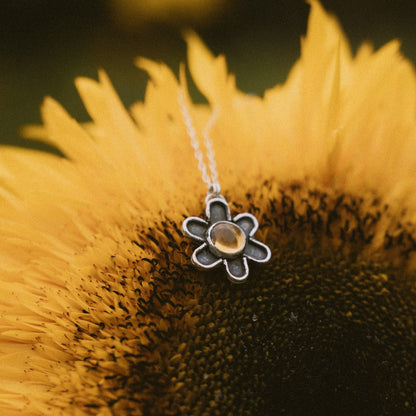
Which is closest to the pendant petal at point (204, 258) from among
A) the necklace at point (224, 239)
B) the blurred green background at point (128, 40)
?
the necklace at point (224, 239)

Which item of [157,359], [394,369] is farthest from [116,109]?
A: [394,369]

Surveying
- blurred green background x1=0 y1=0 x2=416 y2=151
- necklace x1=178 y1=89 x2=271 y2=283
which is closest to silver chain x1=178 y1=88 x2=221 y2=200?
necklace x1=178 y1=89 x2=271 y2=283

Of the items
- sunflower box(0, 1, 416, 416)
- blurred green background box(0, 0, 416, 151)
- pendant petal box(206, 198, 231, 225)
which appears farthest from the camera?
blurred green background box(0, 0, 416, 151)

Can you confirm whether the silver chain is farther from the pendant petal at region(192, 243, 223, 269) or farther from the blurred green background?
the blurred green background

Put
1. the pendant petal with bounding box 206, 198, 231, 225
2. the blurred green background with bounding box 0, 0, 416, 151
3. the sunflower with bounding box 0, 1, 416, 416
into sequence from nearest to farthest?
the sunflower with bounding box 0, 1, 416, 416, the pendant petal with bounding box 206, 198, 231, 225, the blurred green background with bounding box 0, 0, 416, 151

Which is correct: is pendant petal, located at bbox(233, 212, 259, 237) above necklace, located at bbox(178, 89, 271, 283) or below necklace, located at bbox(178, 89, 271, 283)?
above

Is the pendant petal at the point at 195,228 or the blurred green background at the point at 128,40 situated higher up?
the blurred green background at the point at 128,40

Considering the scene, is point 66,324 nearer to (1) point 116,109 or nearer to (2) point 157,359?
(2) point 157,359

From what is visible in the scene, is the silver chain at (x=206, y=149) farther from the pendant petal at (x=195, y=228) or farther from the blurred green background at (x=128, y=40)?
the blurred green background at (x=128, y=40)
